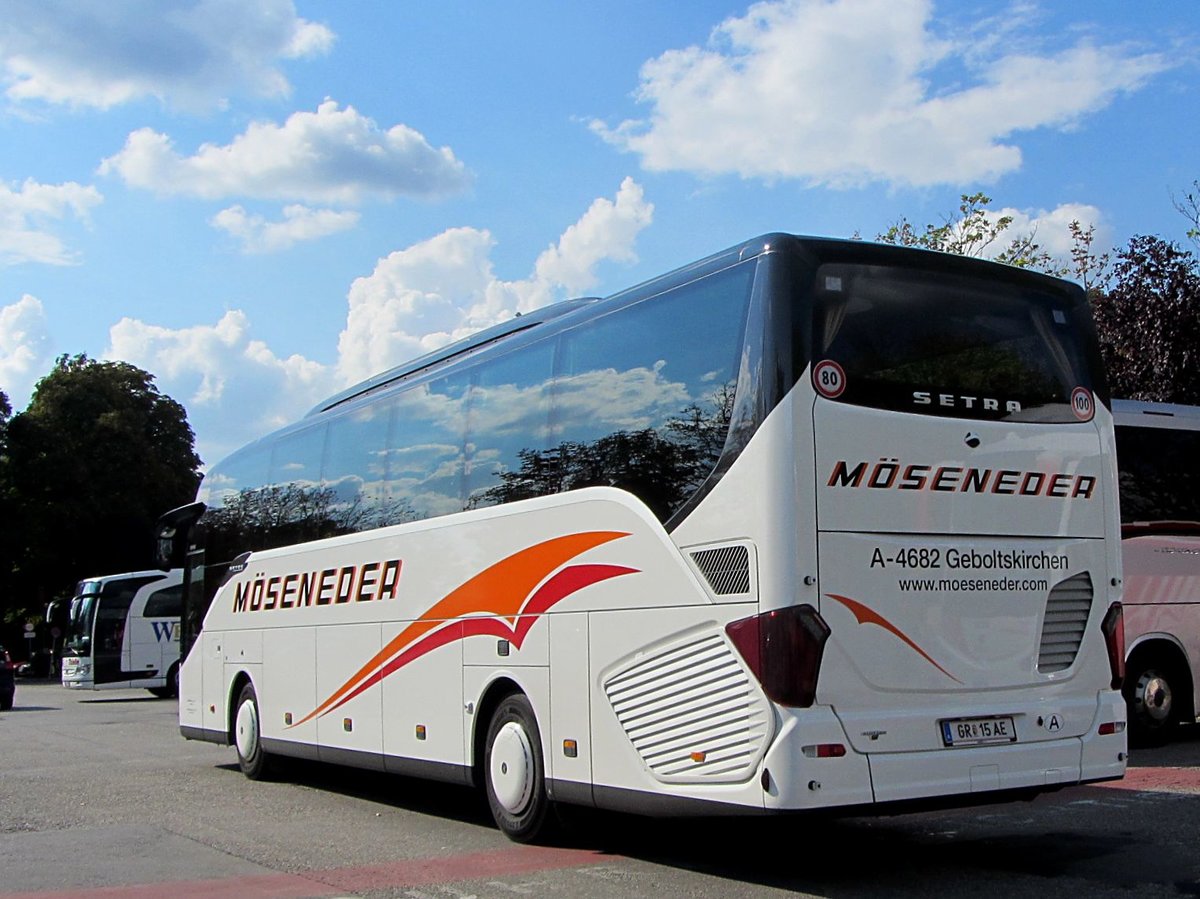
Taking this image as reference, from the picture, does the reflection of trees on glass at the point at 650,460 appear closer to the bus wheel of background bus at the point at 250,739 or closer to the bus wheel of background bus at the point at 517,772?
the bus wheel of background bus at the point at 517,772

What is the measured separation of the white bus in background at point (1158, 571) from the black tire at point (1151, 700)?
0.01m

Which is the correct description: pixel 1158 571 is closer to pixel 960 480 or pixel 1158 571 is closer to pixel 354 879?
pixel 960 480

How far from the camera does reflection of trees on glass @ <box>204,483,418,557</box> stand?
39.2ft

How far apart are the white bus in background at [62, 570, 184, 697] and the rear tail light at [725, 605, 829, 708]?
3043 centimetres

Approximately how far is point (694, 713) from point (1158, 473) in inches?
334

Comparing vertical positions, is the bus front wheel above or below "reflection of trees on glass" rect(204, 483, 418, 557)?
below

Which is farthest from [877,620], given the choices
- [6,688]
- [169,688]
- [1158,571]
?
[169,688]

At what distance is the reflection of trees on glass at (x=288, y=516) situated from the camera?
12.0 metres

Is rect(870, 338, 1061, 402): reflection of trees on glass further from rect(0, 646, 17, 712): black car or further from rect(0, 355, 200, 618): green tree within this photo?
rect(0, 355, 200, 618): green tree

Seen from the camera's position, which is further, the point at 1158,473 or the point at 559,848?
the point at 1158,473

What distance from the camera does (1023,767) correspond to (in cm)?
785

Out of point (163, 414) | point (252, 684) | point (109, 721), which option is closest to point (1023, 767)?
point (252, 684)

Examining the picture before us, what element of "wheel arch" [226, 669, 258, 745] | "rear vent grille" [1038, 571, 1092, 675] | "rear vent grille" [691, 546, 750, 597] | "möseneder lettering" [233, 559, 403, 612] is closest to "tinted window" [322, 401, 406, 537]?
"möseneder lettering" [233, 559, 403, 612]

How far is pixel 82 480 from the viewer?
5512 centimetres
